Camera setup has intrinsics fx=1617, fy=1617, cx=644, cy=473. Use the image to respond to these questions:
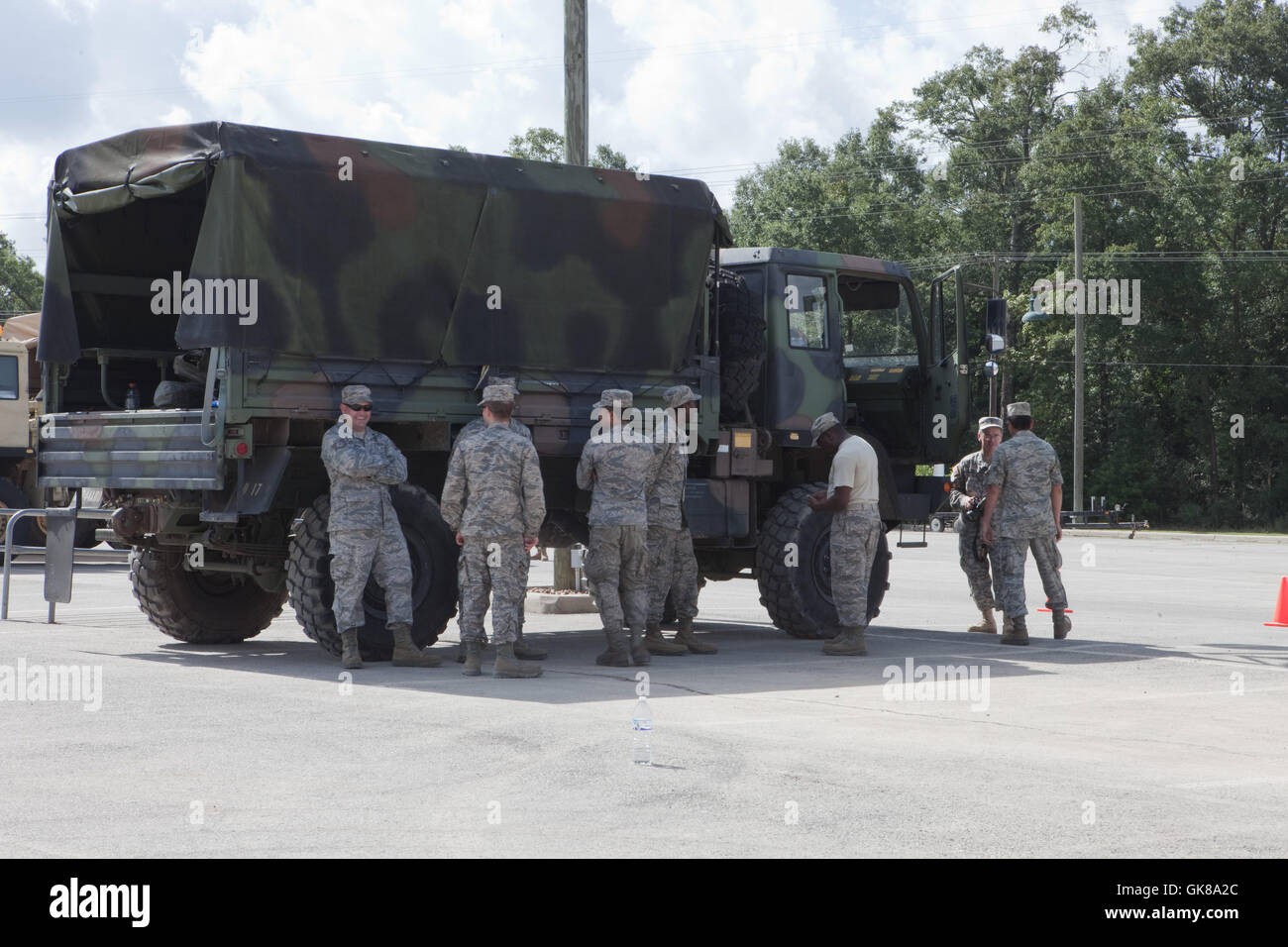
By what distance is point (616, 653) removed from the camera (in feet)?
37.0

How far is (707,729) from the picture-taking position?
8.30 meters

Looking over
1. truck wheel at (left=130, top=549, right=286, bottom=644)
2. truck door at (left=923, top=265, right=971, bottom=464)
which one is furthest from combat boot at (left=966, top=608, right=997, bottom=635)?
truck wheel at (left=130, top=549, right=286, bottom=644)

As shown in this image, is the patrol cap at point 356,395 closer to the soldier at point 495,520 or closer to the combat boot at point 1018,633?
the soldier at point 495,520

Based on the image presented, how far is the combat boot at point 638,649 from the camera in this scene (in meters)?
11.3

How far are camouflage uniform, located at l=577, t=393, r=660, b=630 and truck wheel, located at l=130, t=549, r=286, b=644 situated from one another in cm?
264

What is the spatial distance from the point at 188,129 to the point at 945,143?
52462mm

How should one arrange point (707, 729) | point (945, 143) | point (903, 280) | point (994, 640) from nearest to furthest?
point (707, 729), point (994, 640), point (903, 280), point (945, 143)

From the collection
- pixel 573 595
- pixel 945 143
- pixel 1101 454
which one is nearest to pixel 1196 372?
pixel 1101 454

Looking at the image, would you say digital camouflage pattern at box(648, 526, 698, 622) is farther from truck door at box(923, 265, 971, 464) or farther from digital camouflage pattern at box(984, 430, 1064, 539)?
truck door at box(923, 265, 971, 464)

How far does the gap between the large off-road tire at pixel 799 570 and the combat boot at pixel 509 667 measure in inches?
128

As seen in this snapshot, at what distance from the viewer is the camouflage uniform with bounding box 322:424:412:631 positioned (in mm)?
10531

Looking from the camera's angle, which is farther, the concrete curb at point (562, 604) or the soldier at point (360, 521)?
the concrete curb at point (562, 604)

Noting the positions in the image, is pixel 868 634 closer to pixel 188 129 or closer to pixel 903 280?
pixel 903 280

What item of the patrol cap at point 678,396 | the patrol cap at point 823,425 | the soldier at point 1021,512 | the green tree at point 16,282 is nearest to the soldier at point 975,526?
the soldier at point 1021,512
